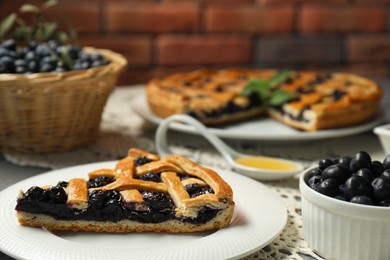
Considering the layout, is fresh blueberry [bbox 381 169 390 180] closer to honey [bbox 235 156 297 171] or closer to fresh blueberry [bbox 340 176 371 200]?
fresh blueberry [bbox 340 176 371 200]

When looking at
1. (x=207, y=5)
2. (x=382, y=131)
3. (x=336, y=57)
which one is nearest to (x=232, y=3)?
(x=207, y=5)

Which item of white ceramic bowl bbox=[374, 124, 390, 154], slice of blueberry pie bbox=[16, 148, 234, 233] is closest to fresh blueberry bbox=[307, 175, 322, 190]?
slice of blueberry pie bbox=[16, 148, 234, 233]

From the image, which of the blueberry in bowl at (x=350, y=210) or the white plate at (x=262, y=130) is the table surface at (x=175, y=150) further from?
the blueberry in bowl at (x=350, y=210)

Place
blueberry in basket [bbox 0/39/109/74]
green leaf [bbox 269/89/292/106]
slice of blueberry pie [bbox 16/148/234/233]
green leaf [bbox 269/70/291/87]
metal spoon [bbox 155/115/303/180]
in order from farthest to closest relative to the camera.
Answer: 1. green leaf [bbox 269/70/291/87]
2. green leaf [bbox 269/89/292/106]
3. blueberry in basket [bbox 0/39/109/74]
4. metal spoon [bbox 155/115/303/180]
5. slice of blueberry pie [bbox 16/148/234/233]

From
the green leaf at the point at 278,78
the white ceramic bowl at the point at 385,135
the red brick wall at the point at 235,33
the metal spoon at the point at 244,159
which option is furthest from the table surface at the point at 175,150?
the red brick wall at the point at 235,33

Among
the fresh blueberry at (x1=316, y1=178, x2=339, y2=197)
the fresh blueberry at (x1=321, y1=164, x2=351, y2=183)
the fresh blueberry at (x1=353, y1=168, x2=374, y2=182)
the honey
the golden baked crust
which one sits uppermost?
the fresh blueberry at (x1=353, y1=168, x2=374, y2=182)

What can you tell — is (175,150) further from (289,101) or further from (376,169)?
(376,169)
